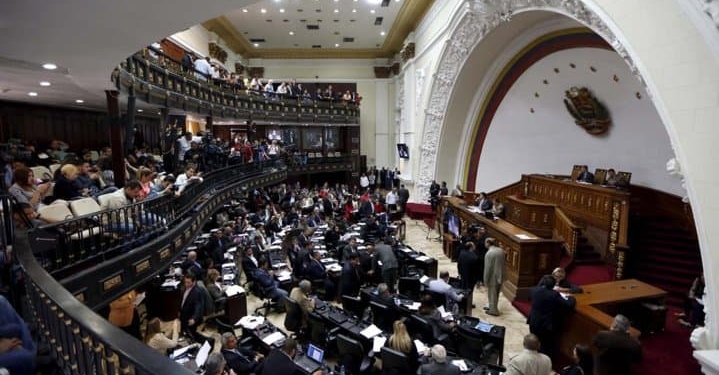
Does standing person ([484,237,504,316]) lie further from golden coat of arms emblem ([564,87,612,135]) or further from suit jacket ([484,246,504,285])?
golden coat of arms emblem ([564,87,612,135])

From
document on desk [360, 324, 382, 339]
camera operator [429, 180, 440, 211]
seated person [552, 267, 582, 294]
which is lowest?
document on desk [360, 324, 382, 339]

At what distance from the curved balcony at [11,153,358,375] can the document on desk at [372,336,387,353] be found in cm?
348

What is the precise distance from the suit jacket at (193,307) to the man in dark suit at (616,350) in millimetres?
6014

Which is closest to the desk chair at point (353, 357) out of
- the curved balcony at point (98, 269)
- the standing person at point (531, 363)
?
the standing person at point (531, 363)

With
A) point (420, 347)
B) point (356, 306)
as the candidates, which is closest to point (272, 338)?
point (356, 306)

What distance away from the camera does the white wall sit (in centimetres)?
999

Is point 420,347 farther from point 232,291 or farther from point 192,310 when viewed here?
point 232,291

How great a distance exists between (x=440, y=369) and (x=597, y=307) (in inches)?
125

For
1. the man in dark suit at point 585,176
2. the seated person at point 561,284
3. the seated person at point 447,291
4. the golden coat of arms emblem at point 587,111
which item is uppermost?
the golden coat of arms emblem at point 587,111

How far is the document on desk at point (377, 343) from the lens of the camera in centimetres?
573

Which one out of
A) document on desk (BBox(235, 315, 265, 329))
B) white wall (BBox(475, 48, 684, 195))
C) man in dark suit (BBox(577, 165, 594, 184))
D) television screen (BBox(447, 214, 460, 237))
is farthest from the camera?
television screen (BBox(447, 214, 460, 237))

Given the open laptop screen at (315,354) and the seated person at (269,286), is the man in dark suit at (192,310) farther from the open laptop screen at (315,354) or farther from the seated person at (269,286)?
the open laptop screen at (315,354)

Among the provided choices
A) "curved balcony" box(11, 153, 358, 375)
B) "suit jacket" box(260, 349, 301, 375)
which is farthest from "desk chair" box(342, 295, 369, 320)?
"curved balcony" box(11, 153, 358, 375)

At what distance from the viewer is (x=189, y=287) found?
704cm
